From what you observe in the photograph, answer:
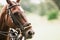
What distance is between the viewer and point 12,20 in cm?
189

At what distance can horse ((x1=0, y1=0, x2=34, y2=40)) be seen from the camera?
6.13ft

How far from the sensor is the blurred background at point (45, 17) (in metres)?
4.71

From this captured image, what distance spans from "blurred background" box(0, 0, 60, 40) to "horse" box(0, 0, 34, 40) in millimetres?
2651

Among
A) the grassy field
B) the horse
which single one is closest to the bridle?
the horse

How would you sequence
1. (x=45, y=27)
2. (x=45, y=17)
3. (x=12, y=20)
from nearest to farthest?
(x=12, y=20)
(x=45, y=27)
(x=45, y=17)

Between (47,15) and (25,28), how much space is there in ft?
11.0

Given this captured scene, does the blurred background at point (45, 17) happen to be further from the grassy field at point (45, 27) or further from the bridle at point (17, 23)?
the bridle at point (17, 23)

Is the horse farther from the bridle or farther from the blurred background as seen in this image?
the blurred background

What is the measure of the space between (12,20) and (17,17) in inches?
1.8

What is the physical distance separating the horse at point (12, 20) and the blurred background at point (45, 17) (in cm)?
265

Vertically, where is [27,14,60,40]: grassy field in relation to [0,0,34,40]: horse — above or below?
above

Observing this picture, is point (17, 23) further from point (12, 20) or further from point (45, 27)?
point (45, 27)

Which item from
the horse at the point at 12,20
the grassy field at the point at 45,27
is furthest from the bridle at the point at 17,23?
the grassy field at the point at 45,27

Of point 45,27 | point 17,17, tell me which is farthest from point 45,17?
point 17,17
